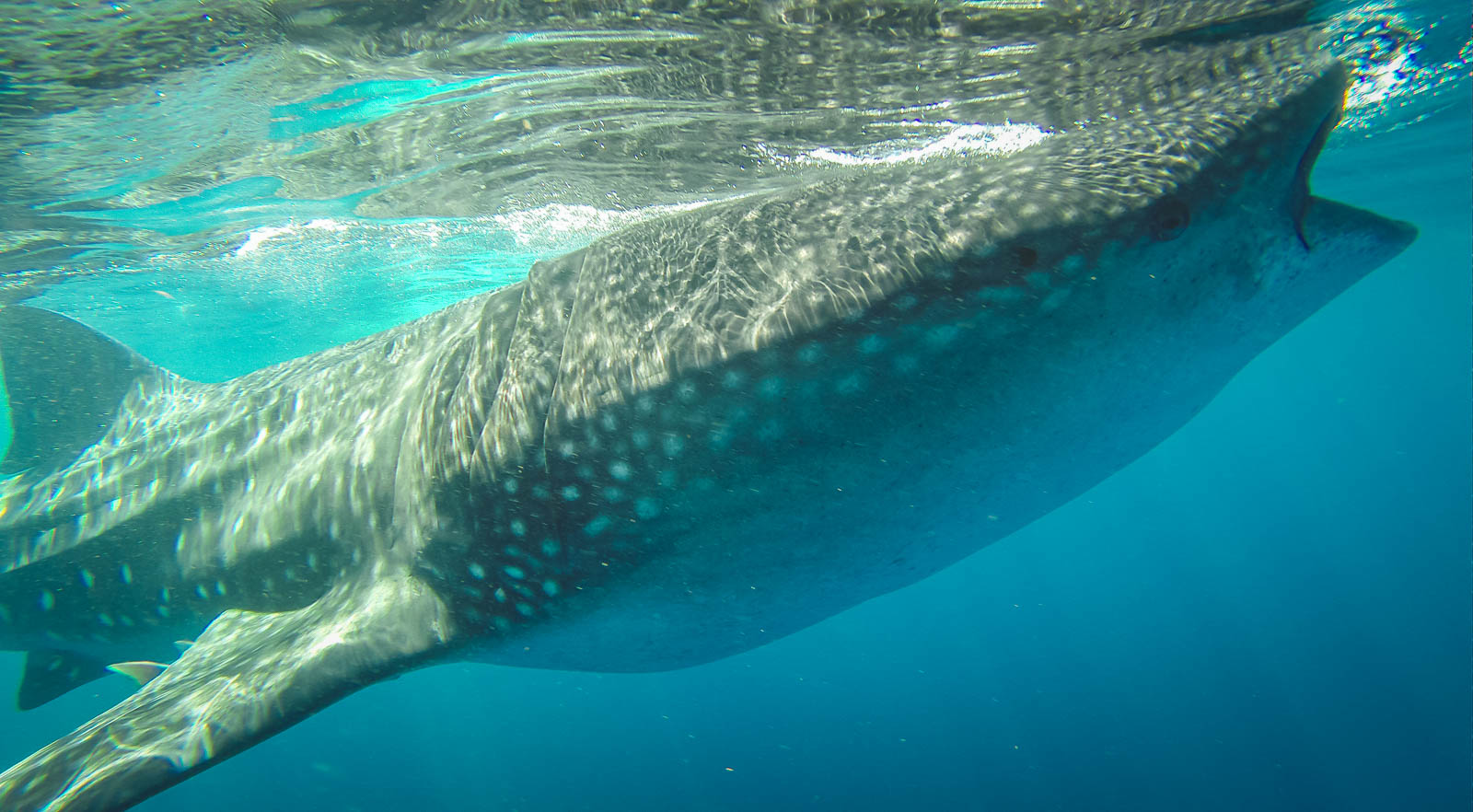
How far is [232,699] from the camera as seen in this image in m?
3.30

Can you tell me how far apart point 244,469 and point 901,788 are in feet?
73.8

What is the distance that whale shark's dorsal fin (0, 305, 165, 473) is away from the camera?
6.15m

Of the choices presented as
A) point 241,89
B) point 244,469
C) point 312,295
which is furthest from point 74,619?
point 312,295

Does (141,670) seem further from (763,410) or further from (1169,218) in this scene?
(1169,218)

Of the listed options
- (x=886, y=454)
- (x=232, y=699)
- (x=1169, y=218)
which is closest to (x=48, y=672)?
(x=232, y=699)

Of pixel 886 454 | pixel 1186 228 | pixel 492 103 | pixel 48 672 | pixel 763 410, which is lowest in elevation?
pixel 48 672

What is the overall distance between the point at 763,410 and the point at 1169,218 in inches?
58.8

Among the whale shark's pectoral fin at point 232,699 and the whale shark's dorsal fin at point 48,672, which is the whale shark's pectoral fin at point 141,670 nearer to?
the whale shark's pectoral fin at point 232,699

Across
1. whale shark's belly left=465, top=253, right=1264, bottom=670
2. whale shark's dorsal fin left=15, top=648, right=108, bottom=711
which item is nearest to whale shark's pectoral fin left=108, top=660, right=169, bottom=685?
whale shark's dorsal fin left=15, top=648, right=108, bottom=711

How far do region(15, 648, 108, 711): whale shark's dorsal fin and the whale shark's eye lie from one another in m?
7.92

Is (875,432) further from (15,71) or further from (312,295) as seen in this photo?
(312,295)

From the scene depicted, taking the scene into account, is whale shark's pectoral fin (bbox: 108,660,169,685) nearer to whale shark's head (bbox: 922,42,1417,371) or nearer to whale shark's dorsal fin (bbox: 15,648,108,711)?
whale shark's dorsal fin (bbox: 15,648,108,711)

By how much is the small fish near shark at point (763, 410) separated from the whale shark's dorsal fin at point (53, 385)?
8.78 feet

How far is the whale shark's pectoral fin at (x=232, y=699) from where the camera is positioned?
2898mm
